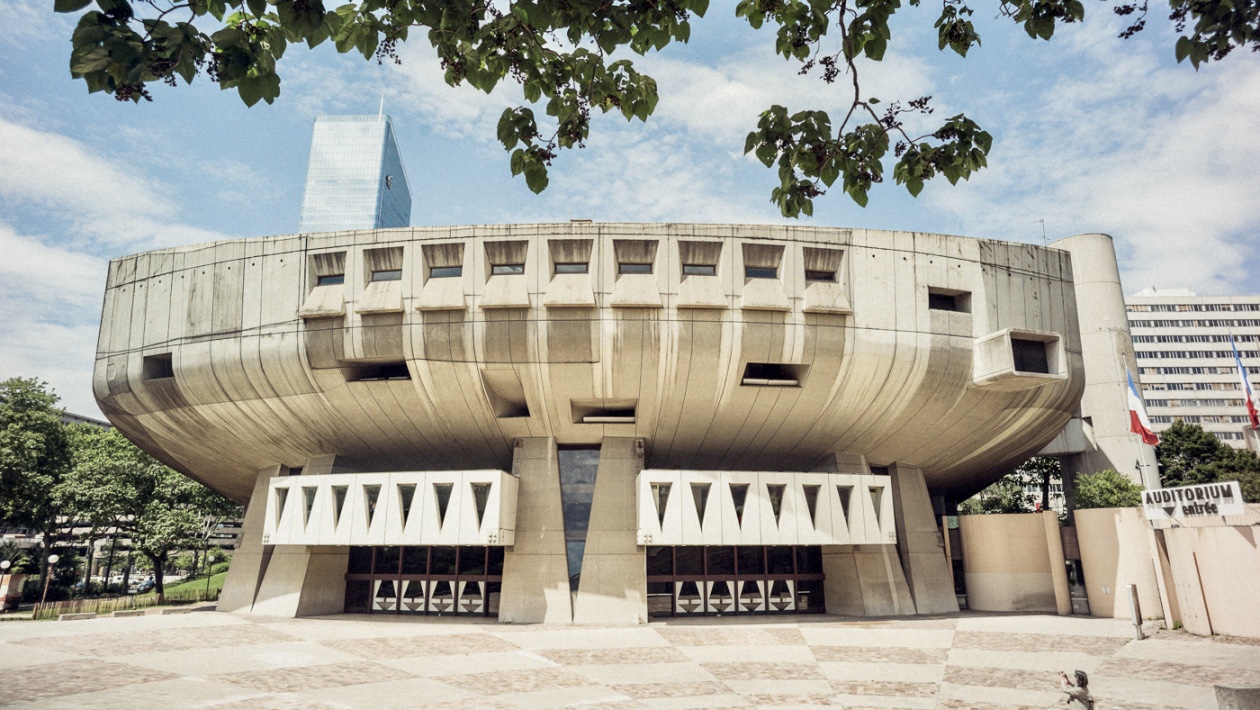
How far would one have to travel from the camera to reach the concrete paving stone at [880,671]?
604 inches

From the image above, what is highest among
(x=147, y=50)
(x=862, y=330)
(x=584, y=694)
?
(x=862, y=330)

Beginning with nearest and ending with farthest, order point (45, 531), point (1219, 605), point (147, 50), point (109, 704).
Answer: point (147, 50)
point (109, 704)
point (1219, 605)
point (45, 531)

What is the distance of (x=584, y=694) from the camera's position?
45.7ft

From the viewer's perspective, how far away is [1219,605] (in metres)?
19.0

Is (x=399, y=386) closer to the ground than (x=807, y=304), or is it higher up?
closer to the ground

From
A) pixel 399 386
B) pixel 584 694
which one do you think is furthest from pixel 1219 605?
pixel 399 386

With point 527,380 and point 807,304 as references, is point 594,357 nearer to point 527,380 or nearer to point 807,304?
point 527,380

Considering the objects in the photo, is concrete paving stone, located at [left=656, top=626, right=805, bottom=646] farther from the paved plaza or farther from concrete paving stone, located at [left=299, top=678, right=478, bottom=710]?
concrete paving stone, located at [left=299, top=678, right=478, bottom=710]

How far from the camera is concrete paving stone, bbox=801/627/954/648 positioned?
19359 mm

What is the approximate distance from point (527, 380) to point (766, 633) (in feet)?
35.8

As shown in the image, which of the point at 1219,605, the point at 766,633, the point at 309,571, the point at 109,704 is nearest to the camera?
the point at 109,704

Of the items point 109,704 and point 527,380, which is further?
point 527,380

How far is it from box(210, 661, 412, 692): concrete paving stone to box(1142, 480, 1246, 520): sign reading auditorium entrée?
20809 millimetres

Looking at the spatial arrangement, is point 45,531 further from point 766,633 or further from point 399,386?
point 766,633
